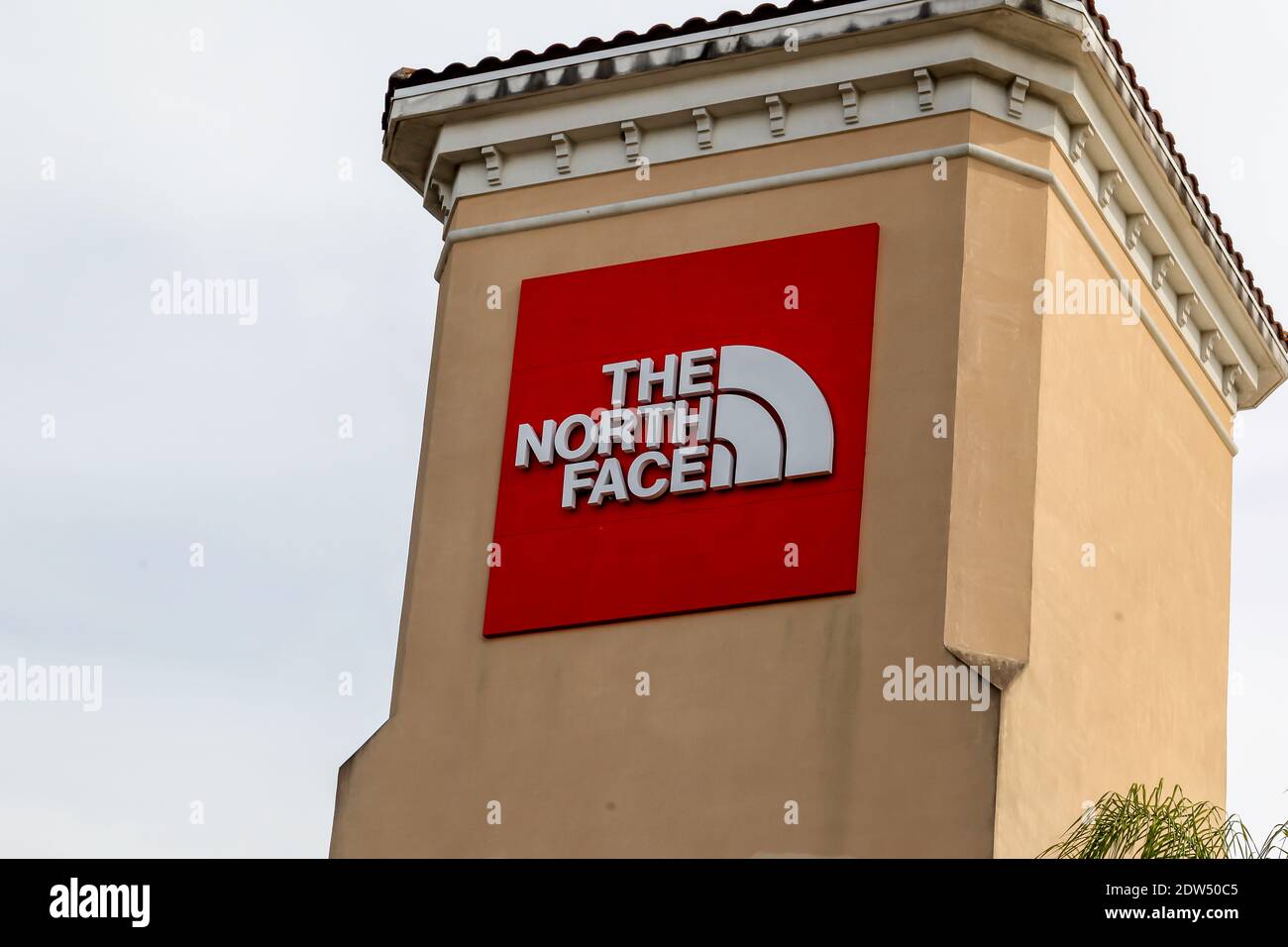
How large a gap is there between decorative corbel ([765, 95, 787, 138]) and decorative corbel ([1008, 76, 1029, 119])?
1692 mm

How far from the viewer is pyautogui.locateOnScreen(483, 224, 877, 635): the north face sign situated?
17703 millimetres

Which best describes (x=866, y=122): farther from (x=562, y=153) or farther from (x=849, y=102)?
(x=562, y=153)

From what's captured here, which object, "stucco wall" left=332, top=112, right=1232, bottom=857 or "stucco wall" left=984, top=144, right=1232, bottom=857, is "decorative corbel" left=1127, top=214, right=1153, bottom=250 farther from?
"stucco wall" left=332, top=112, right=1232, bottom=857

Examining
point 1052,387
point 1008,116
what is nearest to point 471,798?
point 1052,387

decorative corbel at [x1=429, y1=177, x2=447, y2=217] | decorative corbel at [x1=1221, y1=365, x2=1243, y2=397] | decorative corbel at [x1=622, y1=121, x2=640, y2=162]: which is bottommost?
decorative corbel at [x1=1221, y1=365, x2=1243, y2=397]

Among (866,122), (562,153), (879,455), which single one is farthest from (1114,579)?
(562,153)

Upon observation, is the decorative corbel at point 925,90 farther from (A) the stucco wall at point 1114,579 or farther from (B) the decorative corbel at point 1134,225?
(B) the decorative corbel at point 1134,225

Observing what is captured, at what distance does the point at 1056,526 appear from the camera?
1778 centimetres

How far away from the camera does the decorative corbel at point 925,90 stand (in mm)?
18406

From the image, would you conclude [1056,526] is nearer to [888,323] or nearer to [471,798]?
[888,323]

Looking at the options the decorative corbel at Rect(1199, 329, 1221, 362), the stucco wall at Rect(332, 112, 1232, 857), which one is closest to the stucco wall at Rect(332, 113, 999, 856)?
the stucco wall at Rect(332, 112, 1232, 857)

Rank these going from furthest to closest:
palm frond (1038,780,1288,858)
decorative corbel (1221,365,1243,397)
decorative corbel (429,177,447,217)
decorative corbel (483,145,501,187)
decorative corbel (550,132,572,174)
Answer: decorative corbel (1221,365,1243,397) < decorative corbel (429,177,447,217) < decorative corbel (483,145,501,187) < decorative corbel (550,132,572,174) < palm frond (1038,780,1288,858)

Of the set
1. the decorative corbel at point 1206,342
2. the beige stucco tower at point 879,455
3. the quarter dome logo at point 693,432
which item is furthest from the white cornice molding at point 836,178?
the quarter dome logo at point 693,432
